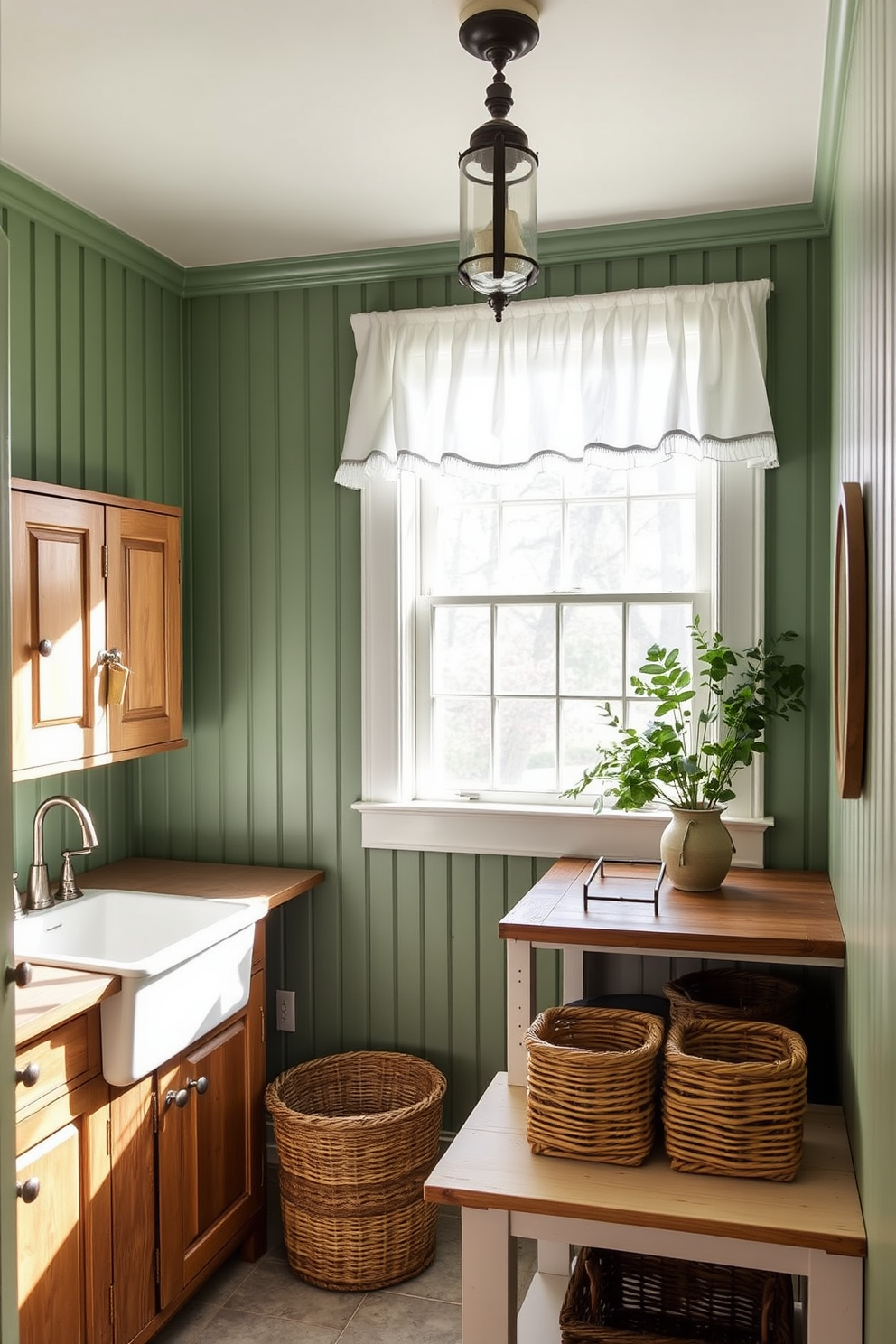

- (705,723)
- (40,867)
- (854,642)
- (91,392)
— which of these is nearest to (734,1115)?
(854,642)

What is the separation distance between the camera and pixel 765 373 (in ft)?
9.84

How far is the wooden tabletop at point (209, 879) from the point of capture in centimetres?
303

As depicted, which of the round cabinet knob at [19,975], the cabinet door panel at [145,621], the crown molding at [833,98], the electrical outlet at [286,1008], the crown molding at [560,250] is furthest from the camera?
the electrical outlet at [286,1008]

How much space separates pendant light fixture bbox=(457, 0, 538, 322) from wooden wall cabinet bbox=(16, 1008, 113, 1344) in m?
1.66

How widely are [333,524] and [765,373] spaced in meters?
1.32

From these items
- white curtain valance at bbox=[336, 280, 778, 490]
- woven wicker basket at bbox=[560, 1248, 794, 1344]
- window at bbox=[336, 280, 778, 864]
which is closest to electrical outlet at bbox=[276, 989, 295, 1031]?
window at bbox=[336, 280, 778, 864]

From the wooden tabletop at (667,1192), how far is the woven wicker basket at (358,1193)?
659mm

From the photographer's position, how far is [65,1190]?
2.20m

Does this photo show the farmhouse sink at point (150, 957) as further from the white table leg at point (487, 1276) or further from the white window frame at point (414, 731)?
the white table leg at point (487, 1276)

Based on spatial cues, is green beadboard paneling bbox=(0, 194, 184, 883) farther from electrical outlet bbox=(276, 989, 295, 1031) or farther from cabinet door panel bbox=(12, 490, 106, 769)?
electrical outlet bbox=(276, 989, 295, 1031)

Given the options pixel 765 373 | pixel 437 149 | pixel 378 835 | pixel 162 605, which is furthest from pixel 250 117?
pixel 378 835

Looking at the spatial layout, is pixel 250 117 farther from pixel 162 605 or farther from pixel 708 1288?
pixel 708 1288

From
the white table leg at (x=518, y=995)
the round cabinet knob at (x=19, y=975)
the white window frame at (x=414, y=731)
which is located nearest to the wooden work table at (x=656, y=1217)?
the white table leg at (x=518, y=995)

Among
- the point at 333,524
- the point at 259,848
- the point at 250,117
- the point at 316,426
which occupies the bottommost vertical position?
the point at 259,848
